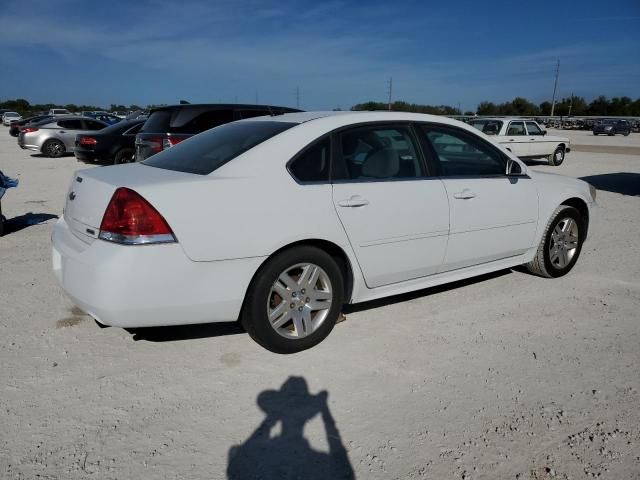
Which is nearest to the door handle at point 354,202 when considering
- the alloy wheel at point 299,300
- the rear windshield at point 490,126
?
the alloy wheel at point 299,300

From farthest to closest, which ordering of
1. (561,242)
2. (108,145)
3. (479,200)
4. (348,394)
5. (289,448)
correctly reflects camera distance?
(108,145)
(561,242)
(479,200)
(348,394)
(289,448)

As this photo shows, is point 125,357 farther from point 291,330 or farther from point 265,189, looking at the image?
point 265,189

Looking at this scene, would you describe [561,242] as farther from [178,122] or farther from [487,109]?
[487,109]

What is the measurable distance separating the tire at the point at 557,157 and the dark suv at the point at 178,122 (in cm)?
1209

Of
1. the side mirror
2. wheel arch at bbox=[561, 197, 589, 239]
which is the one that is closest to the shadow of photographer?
the side mirror

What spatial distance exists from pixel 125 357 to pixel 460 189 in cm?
271

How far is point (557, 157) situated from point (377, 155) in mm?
15622

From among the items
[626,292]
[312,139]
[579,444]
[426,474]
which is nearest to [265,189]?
[312,139]

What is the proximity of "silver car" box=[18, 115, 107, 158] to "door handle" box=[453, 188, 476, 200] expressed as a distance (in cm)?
1713

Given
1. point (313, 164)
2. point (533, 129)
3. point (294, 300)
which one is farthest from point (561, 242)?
point (533, 129)

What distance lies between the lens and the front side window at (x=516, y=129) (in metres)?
16.0

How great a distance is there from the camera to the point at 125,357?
3.34m

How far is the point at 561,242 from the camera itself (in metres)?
4.94

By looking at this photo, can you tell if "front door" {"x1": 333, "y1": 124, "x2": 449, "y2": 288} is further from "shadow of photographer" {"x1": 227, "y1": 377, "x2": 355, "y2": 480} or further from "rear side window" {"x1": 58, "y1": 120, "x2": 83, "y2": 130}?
"rear side window" {"x1": 58, "y1": 120, "x2": 83, "y2": 130}
